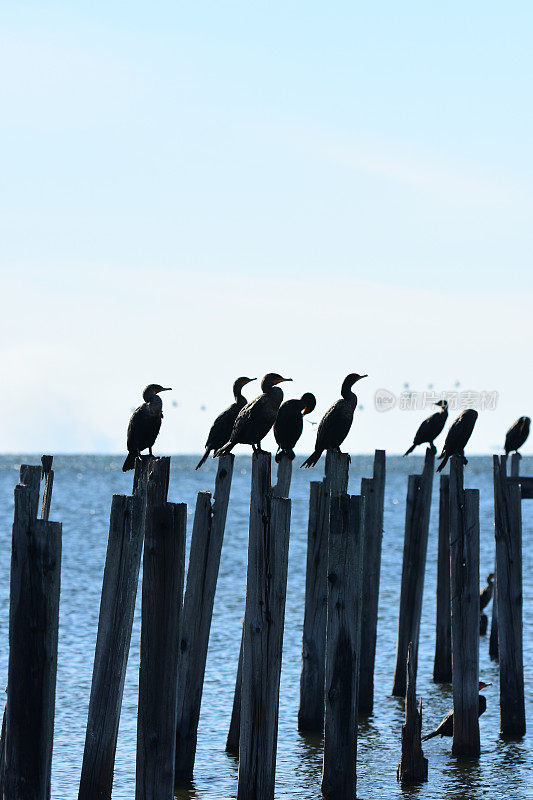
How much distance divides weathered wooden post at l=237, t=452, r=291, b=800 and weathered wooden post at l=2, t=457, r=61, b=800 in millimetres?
1902

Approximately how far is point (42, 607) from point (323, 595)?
5374 mm

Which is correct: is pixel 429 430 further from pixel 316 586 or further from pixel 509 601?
pixel 316 586

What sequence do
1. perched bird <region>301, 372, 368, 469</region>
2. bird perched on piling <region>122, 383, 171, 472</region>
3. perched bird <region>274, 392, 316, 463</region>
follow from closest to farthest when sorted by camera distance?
1. bird perched on piling <region>122, 383, 171, 472</region>
2. perched bird <region>274, 392, 316, 463</region>
3. perched bird <region>301, 372, 368, 469</region>

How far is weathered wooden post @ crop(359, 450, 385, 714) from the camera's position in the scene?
44.0 feet

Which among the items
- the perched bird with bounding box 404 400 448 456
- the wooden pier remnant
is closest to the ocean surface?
the wooden pier remnant

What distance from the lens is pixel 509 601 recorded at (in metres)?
12.0

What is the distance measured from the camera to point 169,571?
7.06 m

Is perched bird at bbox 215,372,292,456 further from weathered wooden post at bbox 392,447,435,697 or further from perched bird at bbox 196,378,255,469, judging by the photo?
weathered wooden post at bbox 392,447,435,697

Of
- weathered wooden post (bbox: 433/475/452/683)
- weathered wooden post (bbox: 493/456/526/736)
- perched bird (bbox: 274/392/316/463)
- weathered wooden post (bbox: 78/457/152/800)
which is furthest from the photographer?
weathered wooden post (bbox: 433/475/452/683)

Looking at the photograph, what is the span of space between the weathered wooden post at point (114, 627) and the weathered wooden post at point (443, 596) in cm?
827

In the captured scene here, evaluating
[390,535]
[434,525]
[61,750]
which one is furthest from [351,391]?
[434,525]

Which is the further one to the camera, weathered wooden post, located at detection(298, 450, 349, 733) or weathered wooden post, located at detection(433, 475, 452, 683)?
weathered wooden post, located at detection(433, 475, 452, 683)

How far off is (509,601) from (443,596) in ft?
12.1

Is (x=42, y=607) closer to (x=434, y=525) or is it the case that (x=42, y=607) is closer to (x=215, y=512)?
(x=215, y=512)
